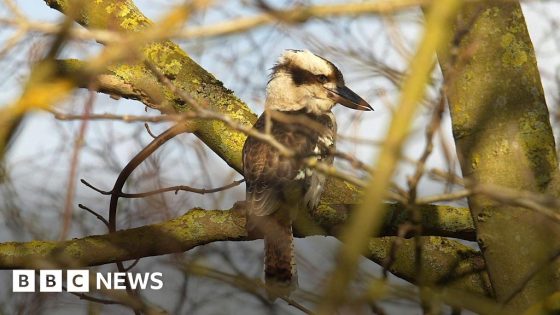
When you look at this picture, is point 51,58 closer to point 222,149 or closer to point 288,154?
point 288,154

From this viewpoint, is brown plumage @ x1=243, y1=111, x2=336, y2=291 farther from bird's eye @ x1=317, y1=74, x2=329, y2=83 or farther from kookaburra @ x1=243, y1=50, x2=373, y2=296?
bird's eye @ x1=317, y1=74, x2=329, y2=83

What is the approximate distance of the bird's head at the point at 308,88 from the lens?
5.61 meters

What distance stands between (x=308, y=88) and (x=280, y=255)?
1.46 m

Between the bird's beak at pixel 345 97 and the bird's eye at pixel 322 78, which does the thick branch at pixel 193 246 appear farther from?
the bird's eye at pixel 322 78

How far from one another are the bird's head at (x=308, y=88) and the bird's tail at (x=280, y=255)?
1163mm

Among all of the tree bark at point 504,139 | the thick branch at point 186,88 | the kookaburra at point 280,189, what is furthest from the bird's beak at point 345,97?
the tree bark at point 504,139

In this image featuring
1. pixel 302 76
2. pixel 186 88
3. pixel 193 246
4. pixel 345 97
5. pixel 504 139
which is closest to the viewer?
pixel 504 139

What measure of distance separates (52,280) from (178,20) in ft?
8.51

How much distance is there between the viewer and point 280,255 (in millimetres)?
4535

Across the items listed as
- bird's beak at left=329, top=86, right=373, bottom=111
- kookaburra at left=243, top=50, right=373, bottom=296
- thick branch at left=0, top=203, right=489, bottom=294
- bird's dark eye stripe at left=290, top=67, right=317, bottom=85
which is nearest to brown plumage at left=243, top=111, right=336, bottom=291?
kookaburra at left=243, top=50, right=373, bottom=296

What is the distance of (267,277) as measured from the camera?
15.1 ft

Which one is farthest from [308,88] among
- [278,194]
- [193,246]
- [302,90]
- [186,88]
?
[193,246]

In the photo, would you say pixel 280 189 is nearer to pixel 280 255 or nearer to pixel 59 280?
pixel 280 255

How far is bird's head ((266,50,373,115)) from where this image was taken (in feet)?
18.4
